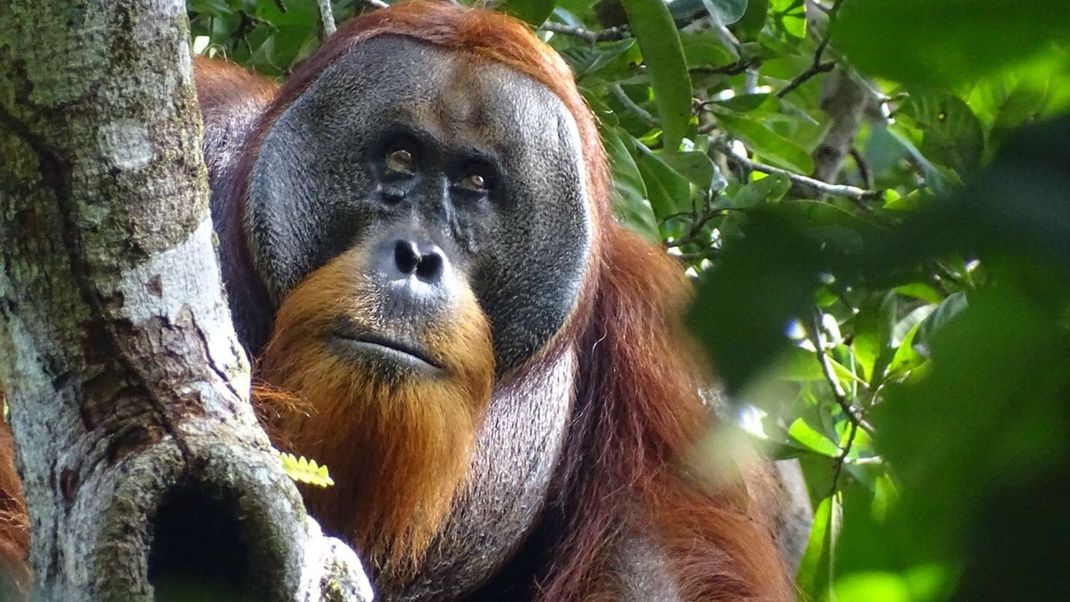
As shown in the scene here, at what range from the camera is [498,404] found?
2.77 m

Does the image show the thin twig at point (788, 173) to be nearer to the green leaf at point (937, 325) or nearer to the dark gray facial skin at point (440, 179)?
the dark gray facial skin at point (440, 179)

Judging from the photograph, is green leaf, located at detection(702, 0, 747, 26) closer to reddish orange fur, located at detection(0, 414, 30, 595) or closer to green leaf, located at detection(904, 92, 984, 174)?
reddish orange fur, located at detection(0, 414, 30, 595)

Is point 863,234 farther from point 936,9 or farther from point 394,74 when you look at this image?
point 394,74

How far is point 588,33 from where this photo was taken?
11.4 ft

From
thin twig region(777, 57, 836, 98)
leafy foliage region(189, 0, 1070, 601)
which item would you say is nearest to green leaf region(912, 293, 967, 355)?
leafy foliage region(189, 0, 1070, 601)

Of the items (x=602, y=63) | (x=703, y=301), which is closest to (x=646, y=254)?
(x=602, y=63)

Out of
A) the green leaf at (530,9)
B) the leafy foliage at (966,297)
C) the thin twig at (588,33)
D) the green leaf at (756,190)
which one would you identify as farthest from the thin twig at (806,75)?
the leafy foliage at (966,297)

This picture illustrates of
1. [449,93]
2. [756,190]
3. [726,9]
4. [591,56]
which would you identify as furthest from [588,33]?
[449,93]

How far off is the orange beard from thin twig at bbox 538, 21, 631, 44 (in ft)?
4.08

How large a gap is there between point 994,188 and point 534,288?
227 centimetres

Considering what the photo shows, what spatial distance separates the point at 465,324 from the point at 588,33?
1378 millimetres

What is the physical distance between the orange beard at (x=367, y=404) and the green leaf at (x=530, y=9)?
3.22 feet

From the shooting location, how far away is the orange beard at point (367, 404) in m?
2.29

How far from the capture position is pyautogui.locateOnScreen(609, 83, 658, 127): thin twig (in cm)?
344
